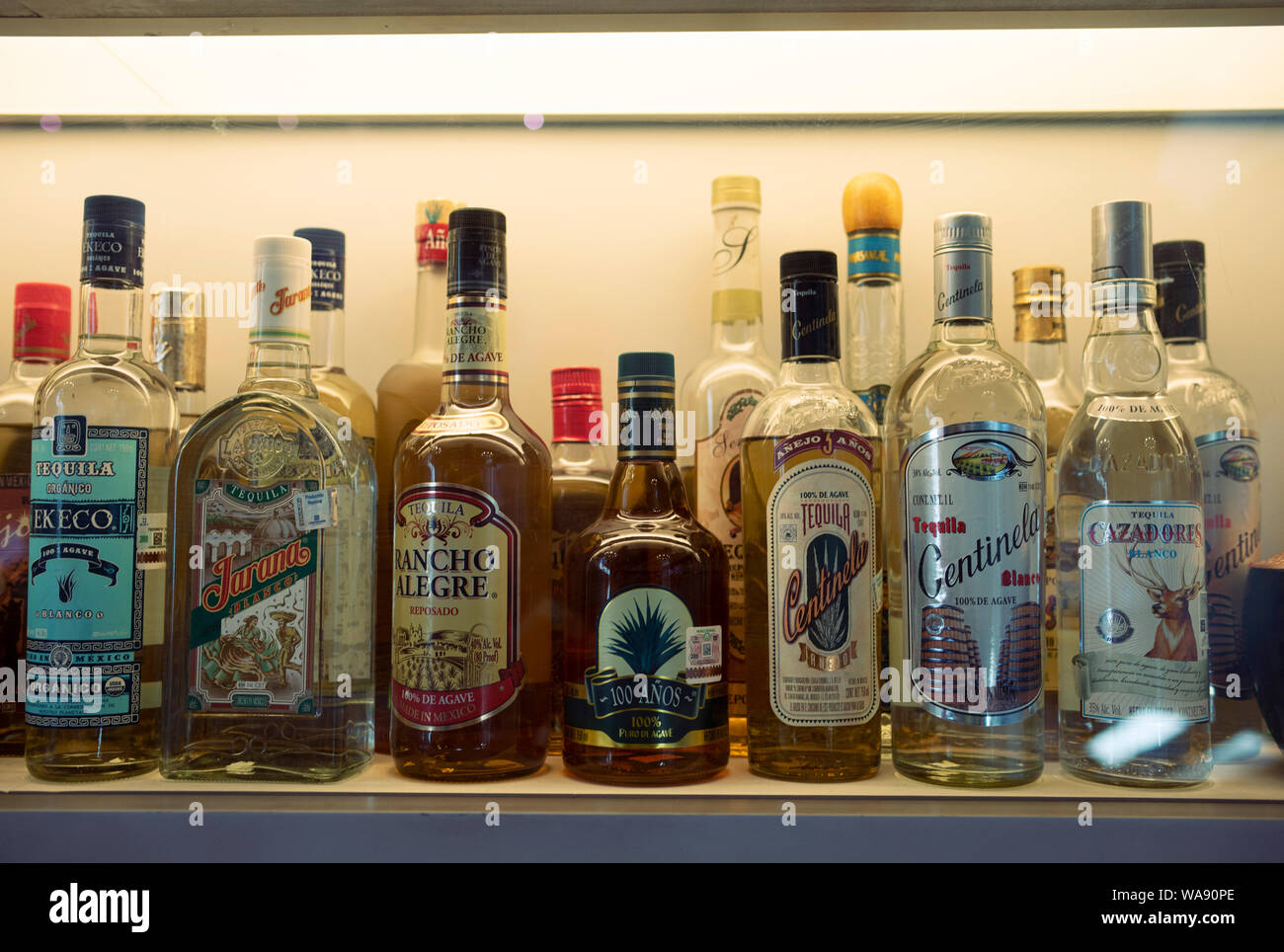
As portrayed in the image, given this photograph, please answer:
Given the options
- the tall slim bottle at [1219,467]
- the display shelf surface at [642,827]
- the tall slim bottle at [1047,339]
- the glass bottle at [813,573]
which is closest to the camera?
the display shelf surface at [642,827]

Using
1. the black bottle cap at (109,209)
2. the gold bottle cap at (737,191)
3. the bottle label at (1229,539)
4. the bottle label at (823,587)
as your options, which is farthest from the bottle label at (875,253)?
the black bottle cap at (109,209)

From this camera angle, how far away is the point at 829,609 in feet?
2.52

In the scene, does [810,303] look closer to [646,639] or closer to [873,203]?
[873,203]

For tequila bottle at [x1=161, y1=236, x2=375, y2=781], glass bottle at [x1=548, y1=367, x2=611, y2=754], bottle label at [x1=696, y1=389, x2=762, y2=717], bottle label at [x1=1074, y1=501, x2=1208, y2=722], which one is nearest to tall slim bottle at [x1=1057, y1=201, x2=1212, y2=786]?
bottle label at [x1=1074, y1=501, x2=1208, y2=722]

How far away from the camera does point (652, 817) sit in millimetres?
647

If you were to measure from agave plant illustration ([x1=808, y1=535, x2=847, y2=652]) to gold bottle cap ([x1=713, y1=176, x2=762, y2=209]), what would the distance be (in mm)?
398

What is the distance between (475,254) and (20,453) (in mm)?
491

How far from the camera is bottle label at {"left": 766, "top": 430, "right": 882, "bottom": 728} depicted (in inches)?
30.0

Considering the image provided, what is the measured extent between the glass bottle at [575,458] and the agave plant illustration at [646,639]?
0.58 feet

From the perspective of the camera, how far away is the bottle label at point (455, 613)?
30.0 inches

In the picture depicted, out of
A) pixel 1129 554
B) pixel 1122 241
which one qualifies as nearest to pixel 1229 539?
pixel 1129 554

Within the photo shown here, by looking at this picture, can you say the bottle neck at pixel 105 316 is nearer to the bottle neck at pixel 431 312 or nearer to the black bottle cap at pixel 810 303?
the bottle neck at pixel 431 312

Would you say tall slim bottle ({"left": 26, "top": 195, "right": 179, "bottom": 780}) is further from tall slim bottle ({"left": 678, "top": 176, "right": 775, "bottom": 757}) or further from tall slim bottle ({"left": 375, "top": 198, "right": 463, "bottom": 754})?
tall slim bottle ({"left": 678, "top": 176, "right": 775, "bottom": 757})
